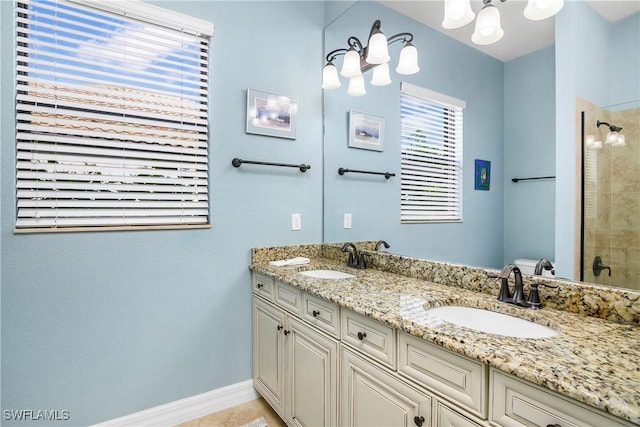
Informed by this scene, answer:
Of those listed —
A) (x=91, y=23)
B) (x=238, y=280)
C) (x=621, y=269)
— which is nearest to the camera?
(x=621, y=269)

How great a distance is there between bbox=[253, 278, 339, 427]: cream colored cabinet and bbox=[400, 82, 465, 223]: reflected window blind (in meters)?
0.80

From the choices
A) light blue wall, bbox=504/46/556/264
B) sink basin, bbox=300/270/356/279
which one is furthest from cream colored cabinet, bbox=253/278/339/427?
light blue wall, bbox=504/46/556/264

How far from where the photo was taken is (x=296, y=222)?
2.27 m

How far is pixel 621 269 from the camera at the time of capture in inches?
40.0

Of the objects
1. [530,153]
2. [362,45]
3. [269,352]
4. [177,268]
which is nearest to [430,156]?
[530,153]

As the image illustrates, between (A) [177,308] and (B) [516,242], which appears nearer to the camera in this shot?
(B) [516,242]

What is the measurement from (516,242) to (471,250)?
20 cm

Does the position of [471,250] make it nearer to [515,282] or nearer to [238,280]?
[515,282]

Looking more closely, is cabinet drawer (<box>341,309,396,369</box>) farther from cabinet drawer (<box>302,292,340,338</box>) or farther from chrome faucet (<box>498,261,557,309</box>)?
chrome faucet (<box>498,261,557,309</box>)

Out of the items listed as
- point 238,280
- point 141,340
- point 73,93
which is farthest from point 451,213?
point 73,93

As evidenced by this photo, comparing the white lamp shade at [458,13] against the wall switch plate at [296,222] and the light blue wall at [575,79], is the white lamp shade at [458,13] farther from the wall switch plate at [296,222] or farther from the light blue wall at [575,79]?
the wall switch plate at [296,222]

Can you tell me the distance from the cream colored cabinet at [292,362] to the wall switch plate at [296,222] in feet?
1.56

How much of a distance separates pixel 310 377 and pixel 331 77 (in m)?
A: 1.85

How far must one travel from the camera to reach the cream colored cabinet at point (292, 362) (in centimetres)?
138
